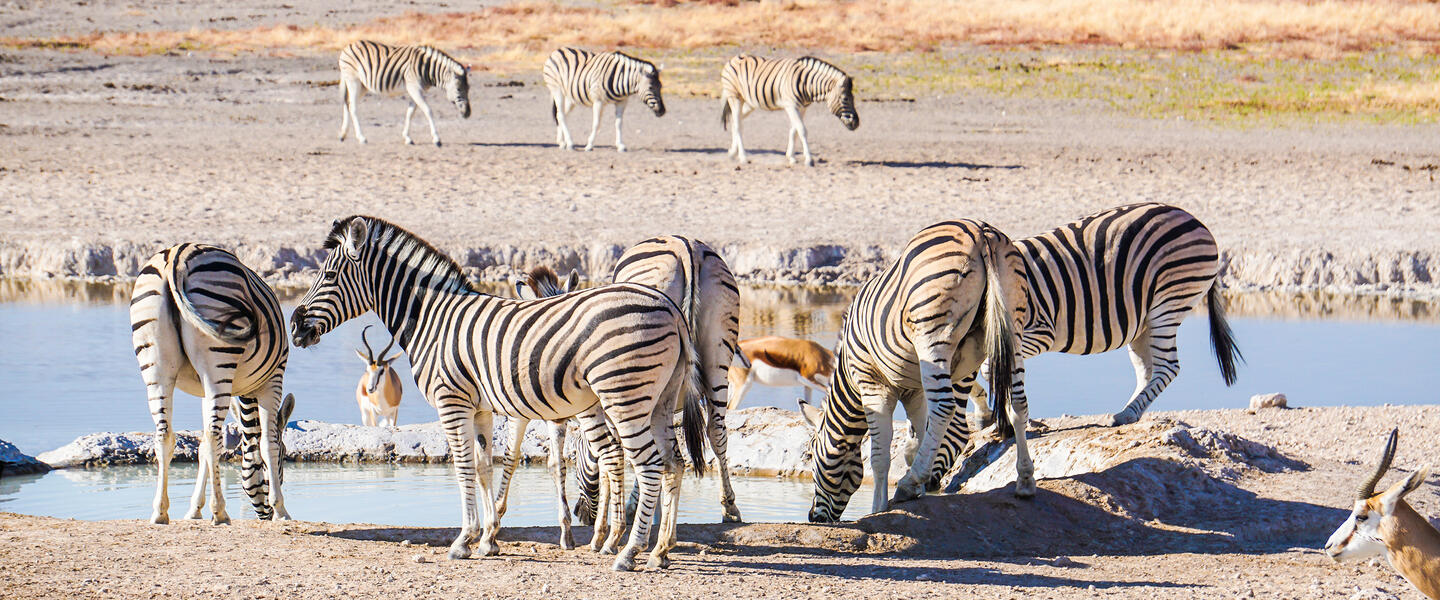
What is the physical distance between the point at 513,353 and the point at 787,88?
16.3 metres

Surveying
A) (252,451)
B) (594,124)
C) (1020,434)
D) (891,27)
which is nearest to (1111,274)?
(1020,434)

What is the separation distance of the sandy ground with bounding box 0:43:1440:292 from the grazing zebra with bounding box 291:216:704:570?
869 cm

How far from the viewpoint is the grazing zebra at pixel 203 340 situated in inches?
301

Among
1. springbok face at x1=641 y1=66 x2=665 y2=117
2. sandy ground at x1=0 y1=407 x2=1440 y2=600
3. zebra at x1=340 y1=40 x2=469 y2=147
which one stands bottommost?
sandy ground at x1=0 y1=407 x2=1440 y2=600

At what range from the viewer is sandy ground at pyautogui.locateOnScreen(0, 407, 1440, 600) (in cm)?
636

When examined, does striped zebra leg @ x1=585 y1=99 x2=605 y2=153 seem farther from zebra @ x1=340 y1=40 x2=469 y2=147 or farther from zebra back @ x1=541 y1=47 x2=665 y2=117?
zebra @ x1=340 y1=40 x2=469 y2=147

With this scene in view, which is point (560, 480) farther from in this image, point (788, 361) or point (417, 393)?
point (417, 393)

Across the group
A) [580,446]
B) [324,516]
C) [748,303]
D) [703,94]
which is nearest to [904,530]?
[580,446]

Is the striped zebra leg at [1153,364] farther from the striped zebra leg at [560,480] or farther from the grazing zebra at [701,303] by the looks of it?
the striped zebra leg at [560,480]

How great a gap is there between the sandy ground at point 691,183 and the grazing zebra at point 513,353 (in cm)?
869

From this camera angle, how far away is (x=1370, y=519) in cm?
602

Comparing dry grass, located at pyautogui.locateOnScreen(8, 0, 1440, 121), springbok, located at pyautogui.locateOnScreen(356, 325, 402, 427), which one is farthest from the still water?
dry grass, located at pyautogui.locateOnScreen(8, 0, 1440, 121)

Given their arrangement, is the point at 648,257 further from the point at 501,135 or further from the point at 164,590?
the point at 501,135

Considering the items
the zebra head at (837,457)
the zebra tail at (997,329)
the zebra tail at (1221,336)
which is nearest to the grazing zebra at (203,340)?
the zebra head at (837,457)
